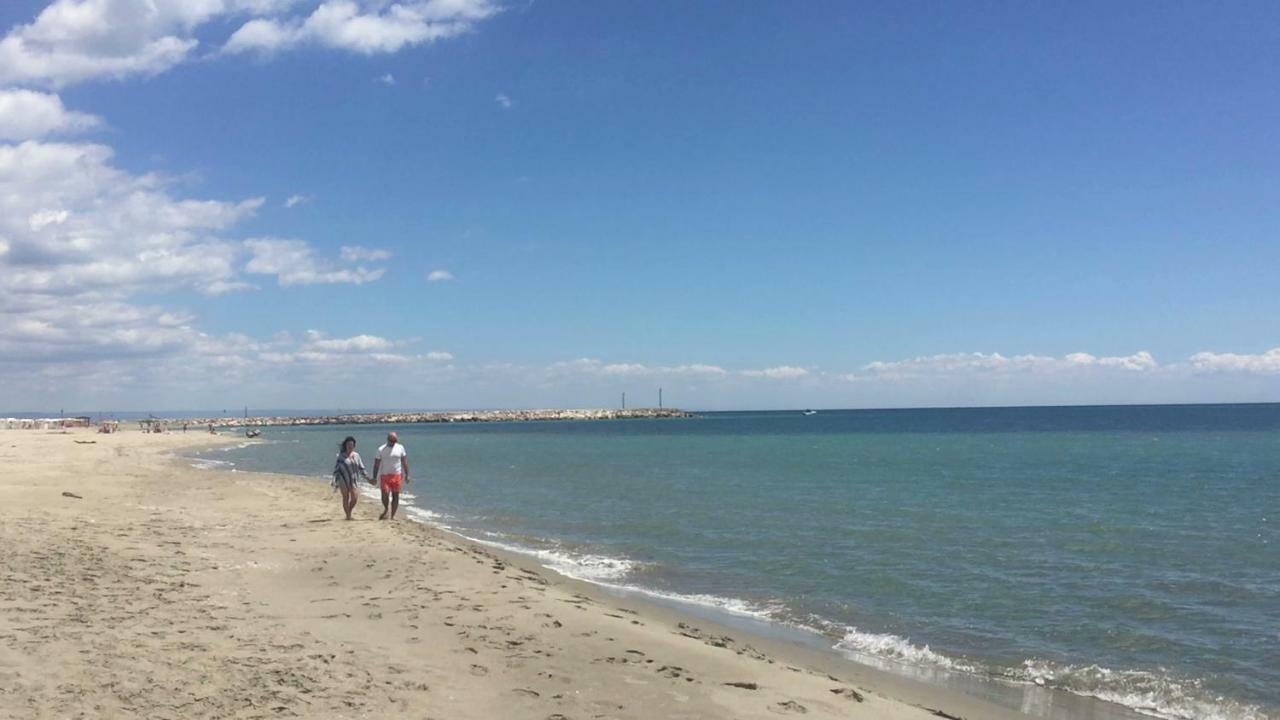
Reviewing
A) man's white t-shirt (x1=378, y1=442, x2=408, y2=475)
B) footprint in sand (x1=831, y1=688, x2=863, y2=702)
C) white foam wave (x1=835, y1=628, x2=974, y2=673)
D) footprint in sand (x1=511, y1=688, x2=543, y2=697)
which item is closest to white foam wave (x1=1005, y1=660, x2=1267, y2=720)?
white foam wave (x1=835, y1=628, x2=974, y2=673)

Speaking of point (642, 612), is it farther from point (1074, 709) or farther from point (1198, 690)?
point (1198, 690)

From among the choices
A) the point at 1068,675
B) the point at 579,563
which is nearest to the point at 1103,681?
the point at 1068,675

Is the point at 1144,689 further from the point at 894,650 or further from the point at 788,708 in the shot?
the point at 788,708

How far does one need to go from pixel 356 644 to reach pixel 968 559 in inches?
512

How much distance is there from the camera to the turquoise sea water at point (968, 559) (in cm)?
1067

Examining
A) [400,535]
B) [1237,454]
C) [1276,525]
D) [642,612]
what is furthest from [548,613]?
[1237,454]

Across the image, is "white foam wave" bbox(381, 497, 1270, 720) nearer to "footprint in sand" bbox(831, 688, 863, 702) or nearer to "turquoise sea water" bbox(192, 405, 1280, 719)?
"turquoise sea water" bbox(192, 405, 1280, 719)

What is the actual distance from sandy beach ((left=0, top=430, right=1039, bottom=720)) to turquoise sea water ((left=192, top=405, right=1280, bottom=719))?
1968 mm

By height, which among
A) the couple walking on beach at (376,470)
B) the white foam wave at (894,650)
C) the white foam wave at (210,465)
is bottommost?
the white foam wave at (210,465)

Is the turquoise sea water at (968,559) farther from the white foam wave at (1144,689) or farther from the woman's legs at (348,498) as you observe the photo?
the woman's legs at (348,498)

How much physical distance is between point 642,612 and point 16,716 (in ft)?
25.2

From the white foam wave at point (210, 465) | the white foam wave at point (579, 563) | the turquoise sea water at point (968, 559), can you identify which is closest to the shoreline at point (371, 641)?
the white foam wave at point (579, 563)

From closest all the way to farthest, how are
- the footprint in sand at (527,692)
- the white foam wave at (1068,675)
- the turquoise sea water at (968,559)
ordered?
1. the footprint in sand at (527,692)
2. the white foam wave at (1068,675)
3. the turquoise sea water at (968,559)

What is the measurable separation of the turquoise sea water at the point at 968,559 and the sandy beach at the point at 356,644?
1.97 metres
